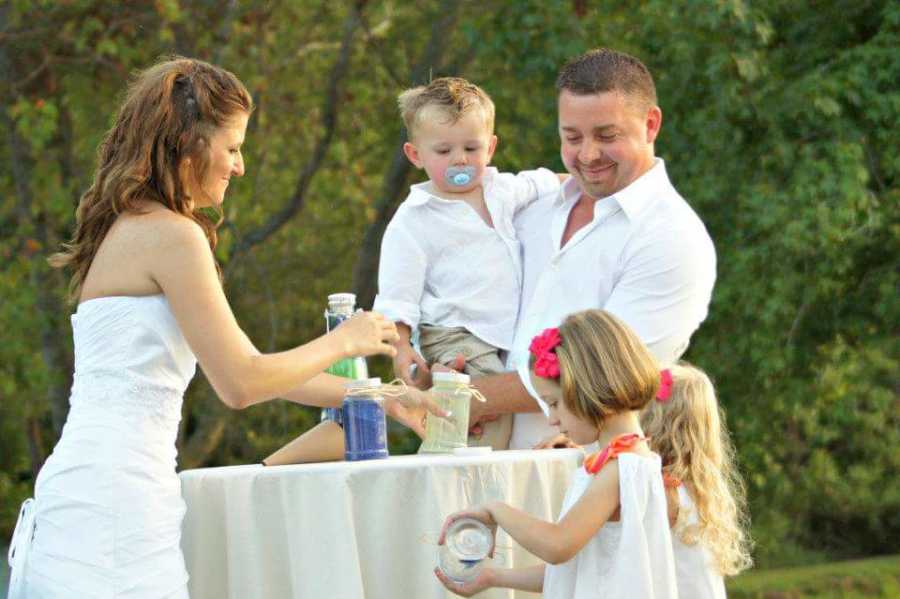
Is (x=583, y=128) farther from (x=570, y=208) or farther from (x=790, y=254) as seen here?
(x=790, y=254)

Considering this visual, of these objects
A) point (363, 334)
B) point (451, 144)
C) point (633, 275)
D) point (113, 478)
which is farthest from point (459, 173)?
point (113, 478)

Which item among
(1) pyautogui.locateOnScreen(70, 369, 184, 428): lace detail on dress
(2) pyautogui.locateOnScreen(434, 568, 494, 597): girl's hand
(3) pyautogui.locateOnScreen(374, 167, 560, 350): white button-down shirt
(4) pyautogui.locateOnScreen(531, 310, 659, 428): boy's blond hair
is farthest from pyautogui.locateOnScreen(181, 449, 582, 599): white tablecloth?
(3) pyautogui.locateOnScreen(374, 167, 560, 350): white button-down shirt

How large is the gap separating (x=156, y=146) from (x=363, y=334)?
0.65 metres

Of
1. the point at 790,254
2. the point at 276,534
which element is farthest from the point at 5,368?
the point at 276,534

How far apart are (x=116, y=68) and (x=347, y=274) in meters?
2.57

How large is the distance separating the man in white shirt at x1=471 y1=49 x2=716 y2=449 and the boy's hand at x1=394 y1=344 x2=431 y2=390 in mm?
171

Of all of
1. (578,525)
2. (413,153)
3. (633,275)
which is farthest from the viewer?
(413,153)

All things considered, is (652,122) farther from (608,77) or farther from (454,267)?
(454,267)

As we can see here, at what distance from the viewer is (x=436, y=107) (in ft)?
16.1

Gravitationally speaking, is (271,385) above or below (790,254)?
below

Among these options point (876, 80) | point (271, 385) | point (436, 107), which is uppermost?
point (876, 80)

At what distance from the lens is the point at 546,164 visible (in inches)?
403

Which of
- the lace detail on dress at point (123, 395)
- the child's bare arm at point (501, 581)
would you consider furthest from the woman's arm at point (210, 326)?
the child's bare arm at point (501, 581)

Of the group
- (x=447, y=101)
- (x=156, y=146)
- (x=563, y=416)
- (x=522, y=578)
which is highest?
(x=447, y=101)
